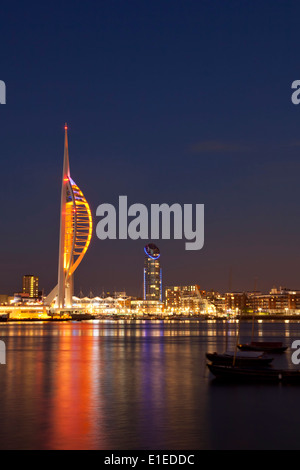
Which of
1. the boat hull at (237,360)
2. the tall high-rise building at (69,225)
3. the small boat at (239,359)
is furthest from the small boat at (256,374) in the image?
the tall high-rise building at (69,225)

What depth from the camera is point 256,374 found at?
92.6 ft

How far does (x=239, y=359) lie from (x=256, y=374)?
531cm

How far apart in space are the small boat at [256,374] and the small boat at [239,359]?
65.2 inches

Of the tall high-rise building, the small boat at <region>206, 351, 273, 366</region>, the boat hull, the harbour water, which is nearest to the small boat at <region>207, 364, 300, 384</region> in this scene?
the harbour water

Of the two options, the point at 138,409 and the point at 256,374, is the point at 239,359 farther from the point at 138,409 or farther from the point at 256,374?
the point at 138,409

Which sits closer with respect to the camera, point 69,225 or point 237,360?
point 237,360

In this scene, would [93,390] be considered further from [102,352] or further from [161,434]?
[102,352]

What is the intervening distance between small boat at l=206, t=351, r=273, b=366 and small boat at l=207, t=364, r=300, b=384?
1.66 m

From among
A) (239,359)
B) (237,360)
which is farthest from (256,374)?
(239,359)

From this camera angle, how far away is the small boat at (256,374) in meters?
27.3

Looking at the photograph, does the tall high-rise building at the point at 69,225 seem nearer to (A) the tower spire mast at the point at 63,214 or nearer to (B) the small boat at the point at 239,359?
(A) the tower spire mast at the point at 63,214

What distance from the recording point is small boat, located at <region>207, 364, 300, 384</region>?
27.3 m
